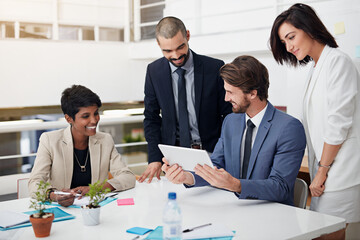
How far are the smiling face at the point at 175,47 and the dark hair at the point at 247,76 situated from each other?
1.36 feet

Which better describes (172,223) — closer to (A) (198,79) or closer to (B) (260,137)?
(B) (260,137)

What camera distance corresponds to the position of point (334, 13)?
370 cm

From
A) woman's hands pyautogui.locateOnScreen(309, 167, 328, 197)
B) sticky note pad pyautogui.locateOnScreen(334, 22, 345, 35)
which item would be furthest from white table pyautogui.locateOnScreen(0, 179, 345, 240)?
sticky note pad pyautogui.locateOnScreen(334, 22, 345, 35)

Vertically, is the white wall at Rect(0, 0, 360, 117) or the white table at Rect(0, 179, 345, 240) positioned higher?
the white wall at Rect(0, 0, 360, 117)

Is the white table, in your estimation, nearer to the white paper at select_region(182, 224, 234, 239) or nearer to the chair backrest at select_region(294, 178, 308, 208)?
the white paper at select_region(182, 224, 234, 239)

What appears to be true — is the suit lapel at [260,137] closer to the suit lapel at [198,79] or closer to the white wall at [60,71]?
the suit lapel at [198,79]

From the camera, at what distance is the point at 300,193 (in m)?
2.29

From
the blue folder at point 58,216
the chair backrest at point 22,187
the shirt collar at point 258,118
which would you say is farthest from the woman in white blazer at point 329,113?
the chair backrest at point 22,187

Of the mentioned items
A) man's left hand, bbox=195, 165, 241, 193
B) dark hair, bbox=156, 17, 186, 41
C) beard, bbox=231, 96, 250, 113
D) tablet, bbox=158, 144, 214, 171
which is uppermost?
dark hair, bbox=156, 17, 186, 41

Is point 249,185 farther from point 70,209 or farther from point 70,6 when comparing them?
point 70,6

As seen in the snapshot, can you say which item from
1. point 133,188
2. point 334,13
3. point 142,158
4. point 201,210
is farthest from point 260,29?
point 142,158

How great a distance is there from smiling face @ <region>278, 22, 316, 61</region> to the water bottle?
1106 millimetres

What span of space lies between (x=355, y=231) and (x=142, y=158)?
8827mm

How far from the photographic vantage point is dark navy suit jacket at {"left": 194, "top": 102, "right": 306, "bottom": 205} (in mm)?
2137
